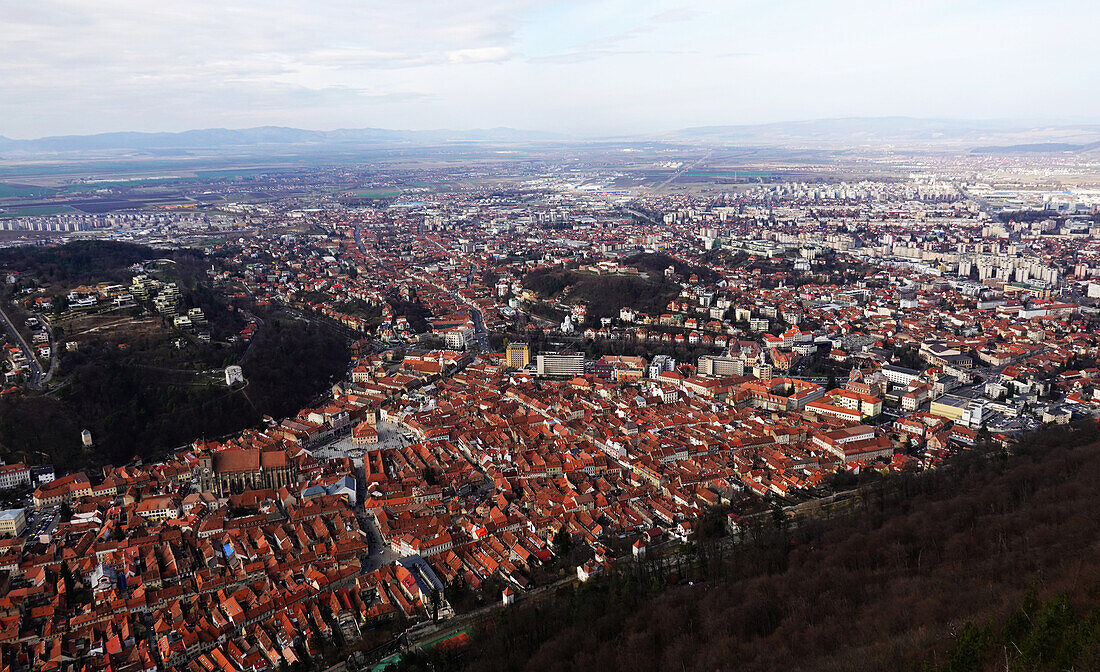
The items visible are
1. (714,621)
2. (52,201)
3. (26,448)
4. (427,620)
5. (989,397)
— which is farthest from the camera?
(52,201)

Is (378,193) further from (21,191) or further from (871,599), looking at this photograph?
(871,599)

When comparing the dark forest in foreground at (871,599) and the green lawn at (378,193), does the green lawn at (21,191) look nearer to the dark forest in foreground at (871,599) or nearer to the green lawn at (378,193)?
the green lawn at (378,193)

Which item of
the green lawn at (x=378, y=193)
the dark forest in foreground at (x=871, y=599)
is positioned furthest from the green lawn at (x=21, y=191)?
the dark forest in foreground at (x=871, y=599)

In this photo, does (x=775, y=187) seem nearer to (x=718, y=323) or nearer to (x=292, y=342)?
(x=718, y=323)

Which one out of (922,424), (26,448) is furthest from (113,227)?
(922,424)

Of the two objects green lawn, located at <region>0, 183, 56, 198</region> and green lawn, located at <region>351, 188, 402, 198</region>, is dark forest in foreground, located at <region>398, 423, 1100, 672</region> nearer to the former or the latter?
green lawn, located at <region>351, 188, 402, 198</region>

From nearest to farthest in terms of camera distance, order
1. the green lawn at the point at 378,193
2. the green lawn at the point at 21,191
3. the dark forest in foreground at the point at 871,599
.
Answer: the dark forest in foreground at the point at 871,599 → the green lawn at the point at 21,191 → the green lawn at the point at 378,193

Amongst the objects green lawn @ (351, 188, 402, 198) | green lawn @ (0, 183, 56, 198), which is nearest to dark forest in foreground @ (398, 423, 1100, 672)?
green lawn @ (351, 188, 402, 198)

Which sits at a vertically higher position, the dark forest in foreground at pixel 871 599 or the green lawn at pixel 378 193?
the green lawn at pixel 378 193
